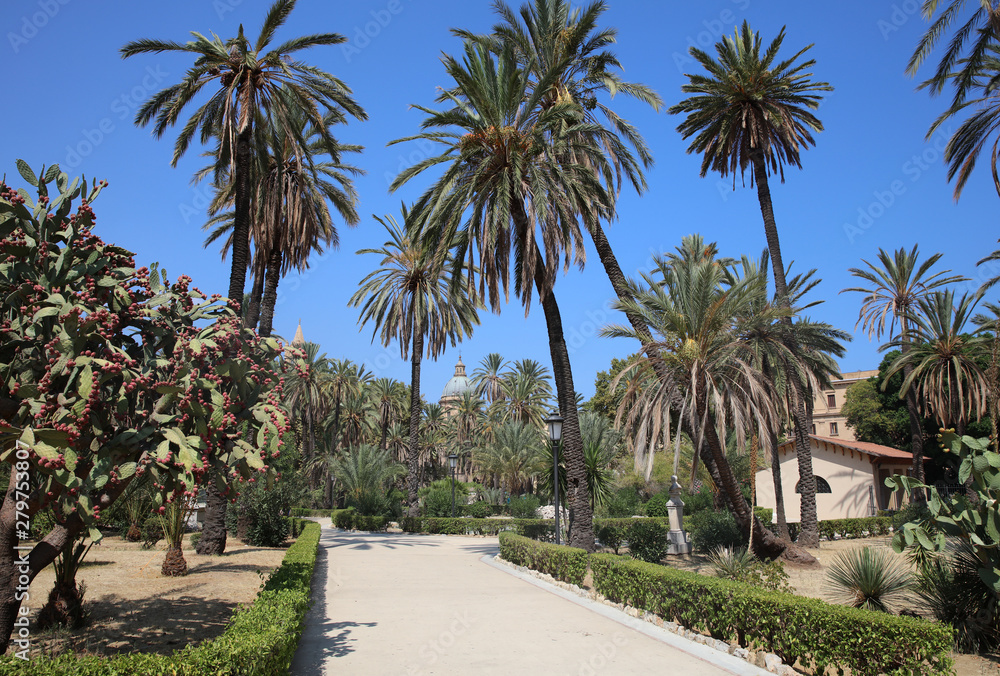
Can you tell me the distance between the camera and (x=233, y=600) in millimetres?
10281

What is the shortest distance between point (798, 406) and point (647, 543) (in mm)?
6869

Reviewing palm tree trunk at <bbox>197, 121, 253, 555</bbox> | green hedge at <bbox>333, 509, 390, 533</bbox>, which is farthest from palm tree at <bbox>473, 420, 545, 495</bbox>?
palm tree trunk at <bbox>197, 121, 253, 555</bbox>

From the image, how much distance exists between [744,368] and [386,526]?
23.9 meters

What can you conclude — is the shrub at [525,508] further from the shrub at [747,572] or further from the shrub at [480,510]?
the shrub at [747,572]

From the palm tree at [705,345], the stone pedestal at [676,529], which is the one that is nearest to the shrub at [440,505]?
the stone pedestal at [676,529]

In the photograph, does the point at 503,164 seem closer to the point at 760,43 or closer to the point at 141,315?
the point at 760,43

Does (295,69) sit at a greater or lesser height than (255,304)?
greater

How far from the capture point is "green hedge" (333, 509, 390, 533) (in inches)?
1259

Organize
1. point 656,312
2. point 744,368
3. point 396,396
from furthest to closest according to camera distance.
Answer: point 396,396
point 656,312
point 744,368

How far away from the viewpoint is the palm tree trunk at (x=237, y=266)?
625 inches

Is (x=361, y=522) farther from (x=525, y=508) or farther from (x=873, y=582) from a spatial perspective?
(x=873, y=582)

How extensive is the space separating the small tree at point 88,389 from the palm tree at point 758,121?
57.0 feet

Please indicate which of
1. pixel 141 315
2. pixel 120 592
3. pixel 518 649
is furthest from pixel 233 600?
pixel 141 315

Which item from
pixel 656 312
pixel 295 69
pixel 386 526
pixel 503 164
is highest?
pixel 295 69
